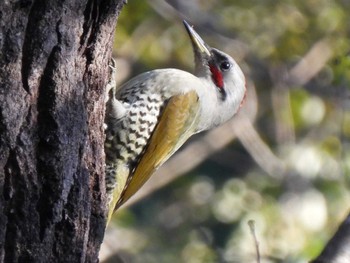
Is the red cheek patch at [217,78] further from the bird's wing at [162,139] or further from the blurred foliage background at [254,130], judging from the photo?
the blurred foliage background at [254,130]

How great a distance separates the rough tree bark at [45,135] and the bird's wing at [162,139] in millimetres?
1413

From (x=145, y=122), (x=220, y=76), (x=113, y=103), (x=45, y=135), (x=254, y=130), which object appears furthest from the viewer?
(x=254, y=130)

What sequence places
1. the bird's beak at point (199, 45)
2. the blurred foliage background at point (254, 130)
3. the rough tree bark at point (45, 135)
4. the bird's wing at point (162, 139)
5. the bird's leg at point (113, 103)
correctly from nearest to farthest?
the rough tree bark at point (45, 135)
the bird's leg at point (113, 103)
the bird's wing at point (162, 139)
the bird's beak at point (199, 45)
the blurred foliage background at point (254, 130)

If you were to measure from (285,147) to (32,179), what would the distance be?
639cm

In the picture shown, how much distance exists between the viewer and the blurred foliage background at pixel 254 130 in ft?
29.6

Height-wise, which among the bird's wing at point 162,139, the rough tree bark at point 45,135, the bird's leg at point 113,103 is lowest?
the bird's wing at point 162,139

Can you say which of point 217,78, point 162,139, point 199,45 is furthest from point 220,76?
point 162,139

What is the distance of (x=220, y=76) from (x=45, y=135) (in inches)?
98.1

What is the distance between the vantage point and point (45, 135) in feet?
10.9

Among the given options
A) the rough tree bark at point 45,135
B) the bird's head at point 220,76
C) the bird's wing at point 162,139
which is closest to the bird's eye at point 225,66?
the bird's head at point 220,76

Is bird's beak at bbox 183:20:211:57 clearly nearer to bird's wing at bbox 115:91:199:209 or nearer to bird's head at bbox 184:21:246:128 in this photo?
bird's head at bbox 184:21:246:128

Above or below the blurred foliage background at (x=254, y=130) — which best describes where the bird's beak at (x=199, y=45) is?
above

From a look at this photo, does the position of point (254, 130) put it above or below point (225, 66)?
below

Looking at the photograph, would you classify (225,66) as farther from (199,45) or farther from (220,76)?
(199,45)
